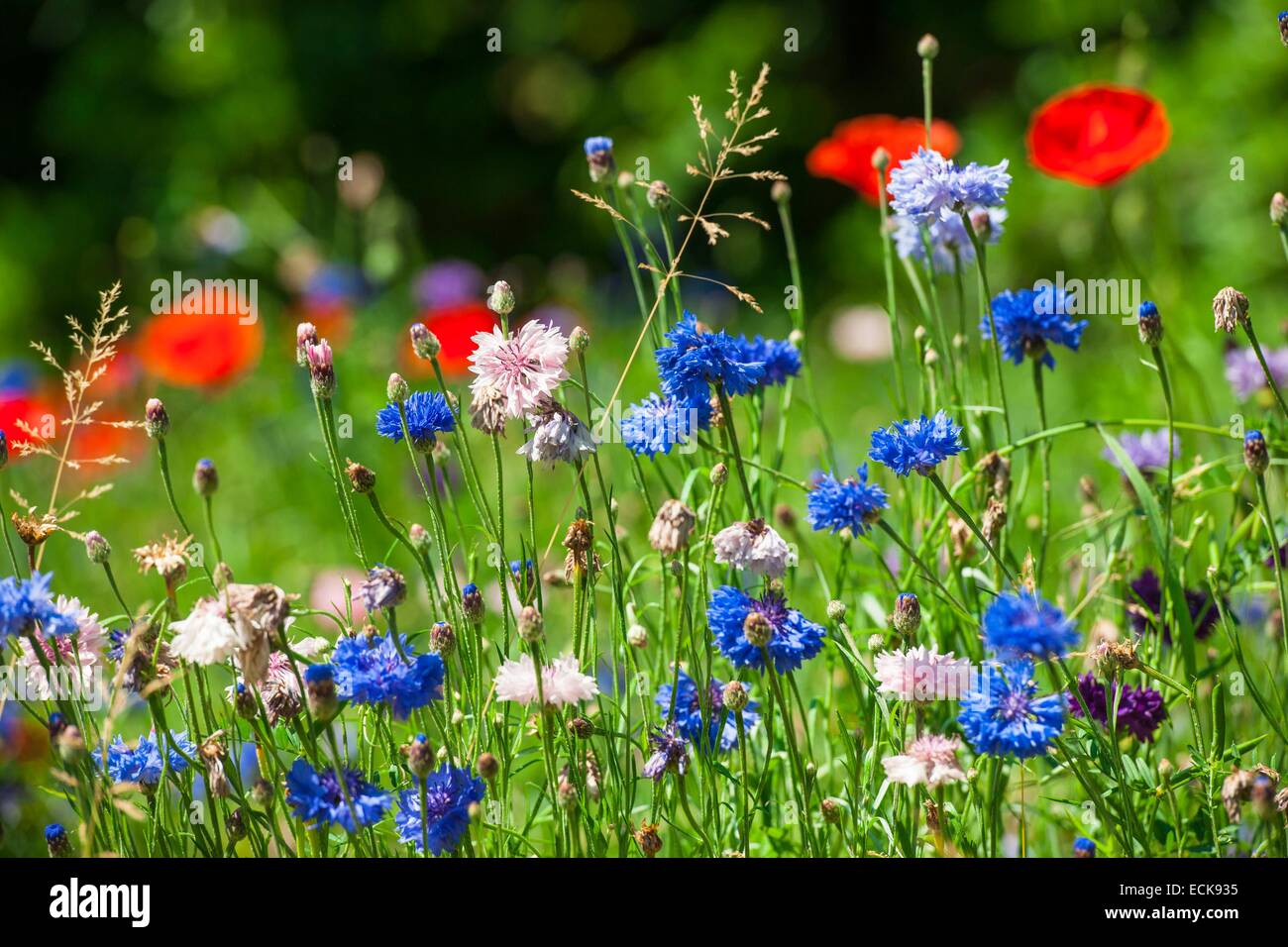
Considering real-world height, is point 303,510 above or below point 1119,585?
above

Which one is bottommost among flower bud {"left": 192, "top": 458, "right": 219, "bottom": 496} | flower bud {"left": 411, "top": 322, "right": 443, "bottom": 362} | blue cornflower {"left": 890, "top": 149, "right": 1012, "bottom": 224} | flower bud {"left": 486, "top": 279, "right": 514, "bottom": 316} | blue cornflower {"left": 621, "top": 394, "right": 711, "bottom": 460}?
flower bud {"left": 192, "top": 458, "right": 219, "bottom": 496}

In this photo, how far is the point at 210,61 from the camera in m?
3.98

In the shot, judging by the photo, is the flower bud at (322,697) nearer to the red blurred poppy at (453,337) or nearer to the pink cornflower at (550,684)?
the pink cornflower at (550,684)

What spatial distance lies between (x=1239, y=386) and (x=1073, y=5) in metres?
2.39

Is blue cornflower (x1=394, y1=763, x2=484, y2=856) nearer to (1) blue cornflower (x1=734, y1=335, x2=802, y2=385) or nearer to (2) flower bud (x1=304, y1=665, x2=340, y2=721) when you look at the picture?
(2) flower bud (x1=304, y1=665, x2=340, y2=721)

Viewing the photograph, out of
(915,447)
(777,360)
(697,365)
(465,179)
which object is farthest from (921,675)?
(465,179)

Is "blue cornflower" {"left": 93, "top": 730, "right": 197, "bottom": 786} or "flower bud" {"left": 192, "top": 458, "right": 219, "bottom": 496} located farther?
"blue cornflower" {"left": 93, "top": 730, "right": 197, "bottom": 786}

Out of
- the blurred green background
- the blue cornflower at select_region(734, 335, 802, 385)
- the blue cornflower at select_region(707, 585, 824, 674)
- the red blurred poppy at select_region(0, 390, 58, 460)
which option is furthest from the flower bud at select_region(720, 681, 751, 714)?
the blurred green background

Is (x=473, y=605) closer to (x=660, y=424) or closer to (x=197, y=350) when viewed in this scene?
(x=660, y=424)

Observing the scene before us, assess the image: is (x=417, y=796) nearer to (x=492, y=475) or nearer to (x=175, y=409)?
(x=492, y=475)

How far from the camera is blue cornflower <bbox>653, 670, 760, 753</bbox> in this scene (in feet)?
3.42

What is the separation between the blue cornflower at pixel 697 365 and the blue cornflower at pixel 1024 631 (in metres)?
0.26

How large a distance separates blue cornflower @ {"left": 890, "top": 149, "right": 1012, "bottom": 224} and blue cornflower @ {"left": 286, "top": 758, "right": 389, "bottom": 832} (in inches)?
22.2
